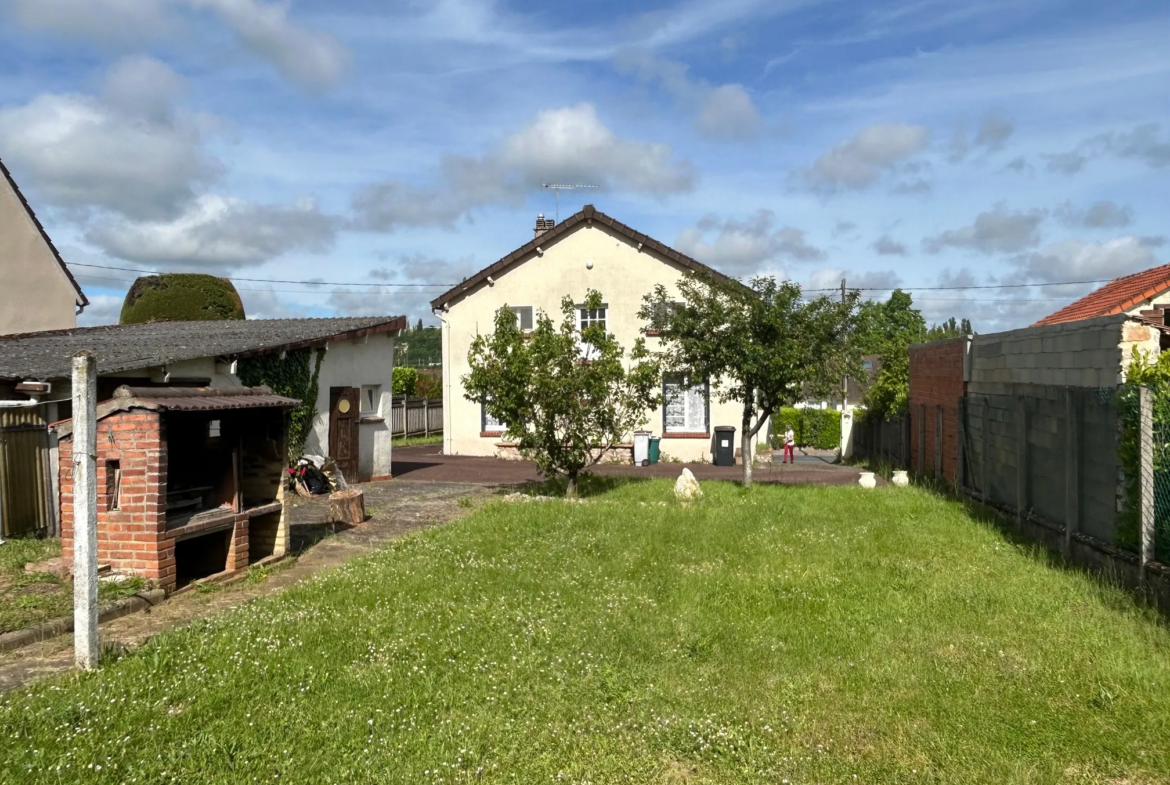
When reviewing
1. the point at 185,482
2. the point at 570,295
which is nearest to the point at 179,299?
the point at 570,295

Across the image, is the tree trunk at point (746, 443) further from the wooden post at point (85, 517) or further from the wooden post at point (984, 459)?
the wooden post at point (85, 517)

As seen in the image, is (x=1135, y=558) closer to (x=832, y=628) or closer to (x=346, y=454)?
(x=832, y=628)

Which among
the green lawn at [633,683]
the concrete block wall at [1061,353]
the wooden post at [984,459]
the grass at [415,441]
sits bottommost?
the grass at [415,441]

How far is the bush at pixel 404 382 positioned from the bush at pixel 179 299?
7874mm

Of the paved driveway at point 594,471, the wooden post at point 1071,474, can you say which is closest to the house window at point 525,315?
the paved driveway at point 594,471

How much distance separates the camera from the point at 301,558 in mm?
10453

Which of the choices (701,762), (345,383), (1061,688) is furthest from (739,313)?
(701,762)

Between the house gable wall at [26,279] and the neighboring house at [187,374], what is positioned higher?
the house gable wall at [26,279]

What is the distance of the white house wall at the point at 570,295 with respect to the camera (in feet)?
85.4

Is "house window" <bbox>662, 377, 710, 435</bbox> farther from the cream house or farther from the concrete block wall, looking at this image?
the concrete block wall

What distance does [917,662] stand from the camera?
625 cm

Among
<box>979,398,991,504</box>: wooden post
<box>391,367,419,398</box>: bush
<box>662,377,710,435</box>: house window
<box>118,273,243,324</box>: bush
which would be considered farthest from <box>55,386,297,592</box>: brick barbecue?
<box>391,367,419,398</box>: bush

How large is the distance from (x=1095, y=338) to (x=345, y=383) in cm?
1378

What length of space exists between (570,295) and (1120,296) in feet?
48.1
